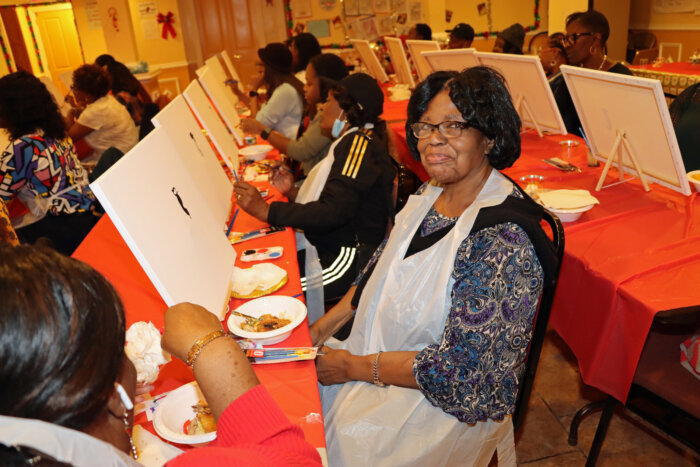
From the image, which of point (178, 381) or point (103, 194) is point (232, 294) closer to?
point (178, 381)

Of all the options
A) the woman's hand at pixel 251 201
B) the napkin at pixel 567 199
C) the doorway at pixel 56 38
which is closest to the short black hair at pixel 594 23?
the napkin at pixel 567 199

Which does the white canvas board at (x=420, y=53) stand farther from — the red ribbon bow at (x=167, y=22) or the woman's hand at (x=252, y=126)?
the red ribbon bow at (x=167, y=22)

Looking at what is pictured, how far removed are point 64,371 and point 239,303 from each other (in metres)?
1.16

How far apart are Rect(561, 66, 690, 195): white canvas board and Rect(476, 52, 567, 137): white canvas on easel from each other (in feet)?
2.22

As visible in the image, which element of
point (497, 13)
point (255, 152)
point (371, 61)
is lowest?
point (255, 152)

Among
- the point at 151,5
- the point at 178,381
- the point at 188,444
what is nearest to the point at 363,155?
the point at 178,381

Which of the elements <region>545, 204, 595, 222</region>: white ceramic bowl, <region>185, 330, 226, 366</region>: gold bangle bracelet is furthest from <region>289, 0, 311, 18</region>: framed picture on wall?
<region>185, 330, 226, 366</region>: gold bangle bracelet

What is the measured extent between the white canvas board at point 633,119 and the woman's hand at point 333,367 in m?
1.61

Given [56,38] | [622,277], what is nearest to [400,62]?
[622,277]

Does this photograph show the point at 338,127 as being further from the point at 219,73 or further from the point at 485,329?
the point at 219,73

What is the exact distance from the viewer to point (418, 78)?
6.48 m

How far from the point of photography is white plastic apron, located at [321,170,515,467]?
148cm

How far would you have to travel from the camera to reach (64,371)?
64 cm

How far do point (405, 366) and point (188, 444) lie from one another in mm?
627
